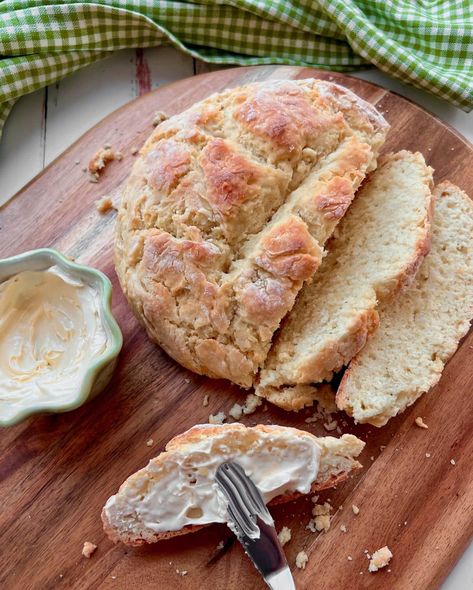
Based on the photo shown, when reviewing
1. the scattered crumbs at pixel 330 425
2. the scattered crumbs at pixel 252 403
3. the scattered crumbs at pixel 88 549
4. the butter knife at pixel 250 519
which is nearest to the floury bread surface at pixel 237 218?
the scattered crumbs at pixel 252 403

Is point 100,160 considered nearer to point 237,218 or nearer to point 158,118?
point 158,118

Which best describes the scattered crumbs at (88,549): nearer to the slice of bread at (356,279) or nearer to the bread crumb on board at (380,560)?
the slice of bread at (356,279)

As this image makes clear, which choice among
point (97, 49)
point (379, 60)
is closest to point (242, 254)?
point (379, 60)

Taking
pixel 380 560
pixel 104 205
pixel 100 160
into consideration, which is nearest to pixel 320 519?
pixel 380 560

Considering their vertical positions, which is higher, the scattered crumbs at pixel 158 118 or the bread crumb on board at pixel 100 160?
the scattered crumbs at pixel 158 118

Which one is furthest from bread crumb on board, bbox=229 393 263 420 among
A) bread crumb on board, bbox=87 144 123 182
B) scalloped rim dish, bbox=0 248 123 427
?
bread crumb on board, bbox=87 144 123 182

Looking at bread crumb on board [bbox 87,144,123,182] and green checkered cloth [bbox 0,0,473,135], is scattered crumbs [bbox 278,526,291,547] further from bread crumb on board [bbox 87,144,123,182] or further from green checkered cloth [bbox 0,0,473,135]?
green checkered cloth [bbox 0,0,473,135]
